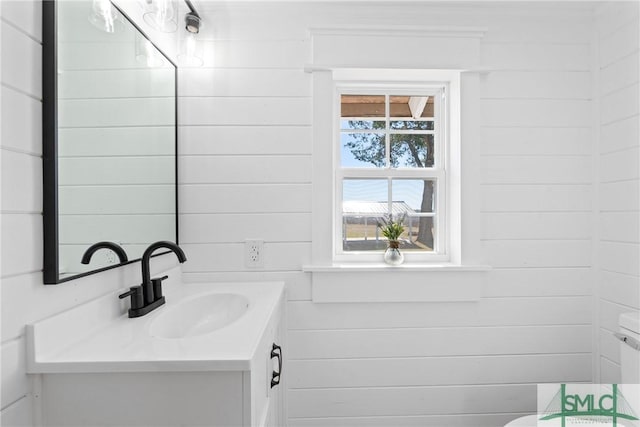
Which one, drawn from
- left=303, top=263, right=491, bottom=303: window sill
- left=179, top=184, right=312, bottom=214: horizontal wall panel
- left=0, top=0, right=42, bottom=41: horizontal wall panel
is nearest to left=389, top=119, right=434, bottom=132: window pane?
left=179, top=184, right=312, bottom=214: horizontal wall panel

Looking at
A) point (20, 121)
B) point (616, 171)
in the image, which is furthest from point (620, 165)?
point (20, 121)

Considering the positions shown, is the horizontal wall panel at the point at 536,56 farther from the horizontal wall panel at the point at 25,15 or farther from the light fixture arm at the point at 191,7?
the horizontal wall panel at the point at 25,15

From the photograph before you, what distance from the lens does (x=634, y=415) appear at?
131 cm

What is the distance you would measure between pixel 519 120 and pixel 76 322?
79.2 inches

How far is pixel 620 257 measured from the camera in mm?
1558

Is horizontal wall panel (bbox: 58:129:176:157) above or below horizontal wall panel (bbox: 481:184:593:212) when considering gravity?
above

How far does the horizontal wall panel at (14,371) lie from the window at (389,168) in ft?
4.22

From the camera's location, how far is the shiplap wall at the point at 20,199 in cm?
73

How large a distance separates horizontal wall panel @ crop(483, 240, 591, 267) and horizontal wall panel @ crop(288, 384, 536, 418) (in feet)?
2.09

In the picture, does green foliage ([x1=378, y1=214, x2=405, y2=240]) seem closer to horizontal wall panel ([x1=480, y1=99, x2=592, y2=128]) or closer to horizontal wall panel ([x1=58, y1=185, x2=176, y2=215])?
horizontal wall panel ([x1=480, y1=99, x2=592, y2=128])

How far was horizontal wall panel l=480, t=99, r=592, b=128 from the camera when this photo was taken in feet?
5.48

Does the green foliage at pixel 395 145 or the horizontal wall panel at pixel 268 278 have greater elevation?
the green foliage at pixel 395 145

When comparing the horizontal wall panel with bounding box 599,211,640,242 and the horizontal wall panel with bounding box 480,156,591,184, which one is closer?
the horizontal wall panel with bounding box 599,211,640,242

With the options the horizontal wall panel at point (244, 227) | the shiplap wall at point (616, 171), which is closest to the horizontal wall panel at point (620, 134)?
the shiplap wall at point (616, 171)
